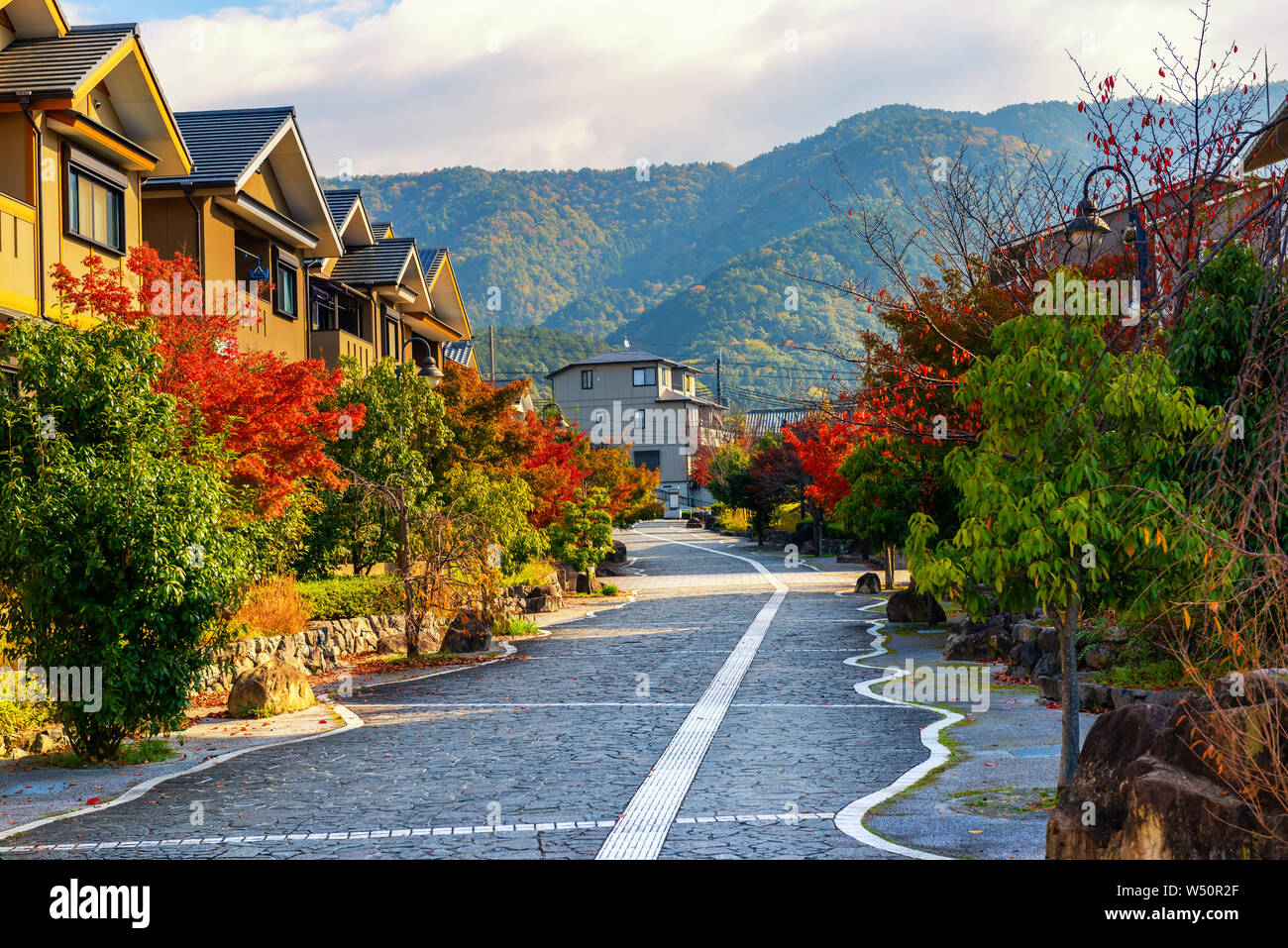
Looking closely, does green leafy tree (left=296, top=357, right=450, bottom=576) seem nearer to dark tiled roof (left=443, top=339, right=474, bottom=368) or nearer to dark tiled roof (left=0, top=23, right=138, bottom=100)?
dark tiled roof (left=0, top=23, right=138, bottom=100)

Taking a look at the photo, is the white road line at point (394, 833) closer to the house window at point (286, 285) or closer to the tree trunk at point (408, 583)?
the tree trunk at point (408, 583)

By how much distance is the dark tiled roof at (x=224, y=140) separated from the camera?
22.1 meters

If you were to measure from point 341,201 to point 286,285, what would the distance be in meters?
6.30

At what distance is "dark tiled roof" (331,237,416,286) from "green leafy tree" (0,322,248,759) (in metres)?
20.9

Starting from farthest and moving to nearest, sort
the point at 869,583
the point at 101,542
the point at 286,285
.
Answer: the point at 869,583 → the point at 286,285 → the point at 101,542

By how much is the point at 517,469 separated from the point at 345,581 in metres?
7.45

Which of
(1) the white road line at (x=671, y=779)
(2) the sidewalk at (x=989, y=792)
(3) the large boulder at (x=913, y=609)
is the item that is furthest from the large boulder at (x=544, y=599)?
(2) the sidewalk at (x=989, y=792)

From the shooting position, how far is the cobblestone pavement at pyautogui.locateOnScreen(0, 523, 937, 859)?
7953 millimetres

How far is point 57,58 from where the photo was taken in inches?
704

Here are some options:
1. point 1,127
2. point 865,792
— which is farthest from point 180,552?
point 1,127

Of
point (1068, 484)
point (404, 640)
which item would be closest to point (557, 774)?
point (1068, 484)

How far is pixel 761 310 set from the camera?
111 metres

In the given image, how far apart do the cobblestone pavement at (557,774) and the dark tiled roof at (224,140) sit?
11.5 metres

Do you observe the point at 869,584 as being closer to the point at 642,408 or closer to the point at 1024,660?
the point at 1024,660
